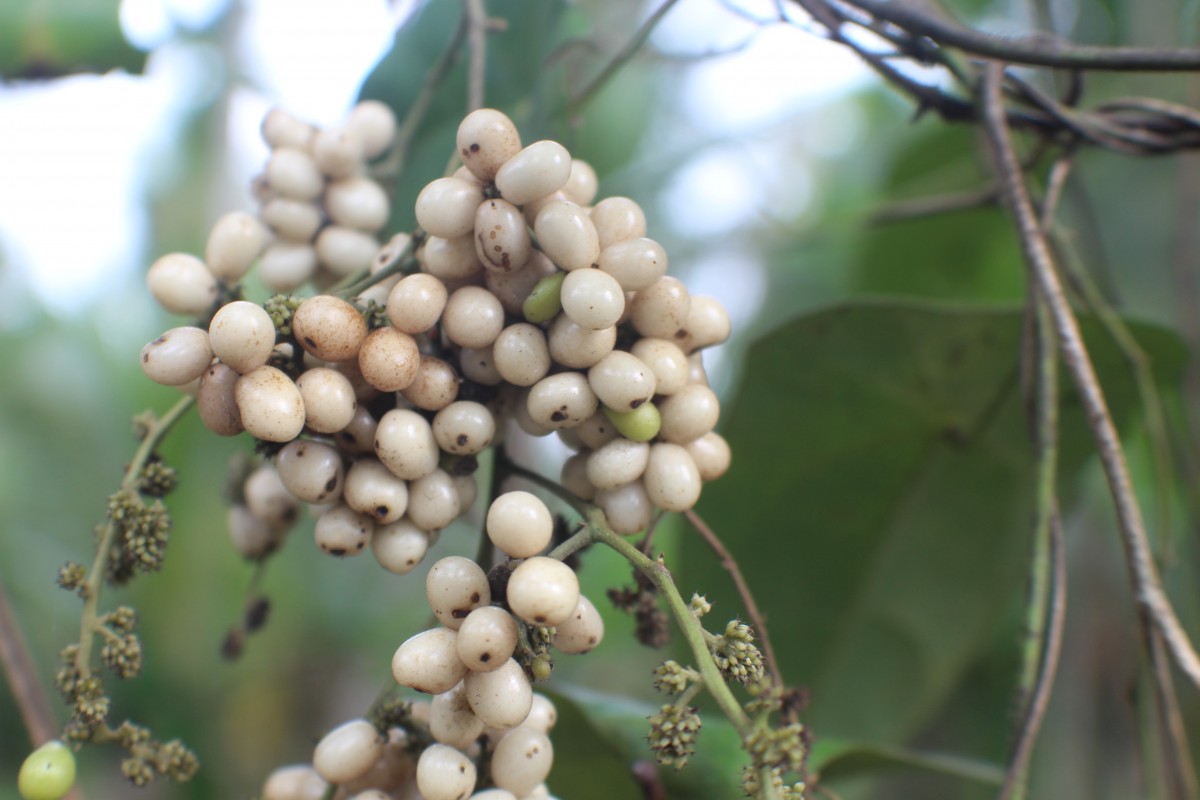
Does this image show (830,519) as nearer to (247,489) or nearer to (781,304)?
(247,489)

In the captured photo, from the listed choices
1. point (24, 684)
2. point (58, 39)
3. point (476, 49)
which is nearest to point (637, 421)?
point (476, 49)

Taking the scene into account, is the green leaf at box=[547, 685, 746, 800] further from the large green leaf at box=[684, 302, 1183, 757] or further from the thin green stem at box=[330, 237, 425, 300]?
the thin green stem at box=[330, 237, 425, 300]

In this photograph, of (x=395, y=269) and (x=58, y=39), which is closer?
(x=395, y=269)

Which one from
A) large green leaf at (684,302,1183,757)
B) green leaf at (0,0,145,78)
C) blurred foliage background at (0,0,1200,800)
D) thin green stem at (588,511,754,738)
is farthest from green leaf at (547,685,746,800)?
green leaf at (0,0,145,78)

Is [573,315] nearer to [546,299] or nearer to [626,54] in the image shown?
[546,299]

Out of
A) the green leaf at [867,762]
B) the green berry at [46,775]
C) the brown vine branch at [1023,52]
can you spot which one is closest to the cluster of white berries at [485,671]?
the green berry at [46,775]

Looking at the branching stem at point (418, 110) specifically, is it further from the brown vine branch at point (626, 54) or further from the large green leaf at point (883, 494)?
the large green leaf at point (883, 494)

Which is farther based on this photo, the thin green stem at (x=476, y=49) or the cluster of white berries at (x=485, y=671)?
the thin green stem at (x=476, y=49)

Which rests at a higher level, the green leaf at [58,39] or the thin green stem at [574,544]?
the green leaf at [58,39]
